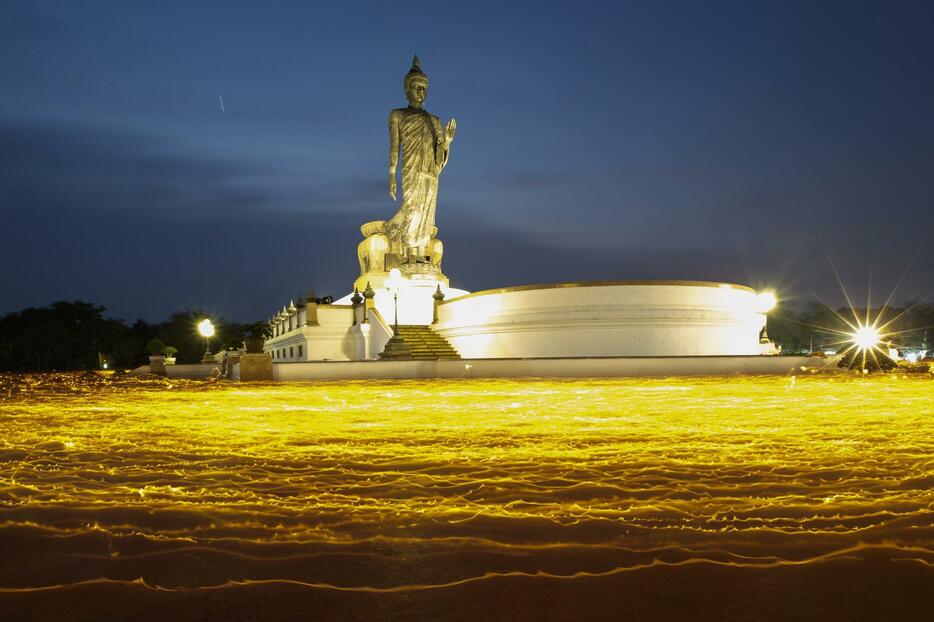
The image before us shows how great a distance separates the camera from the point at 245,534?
11.6 ft

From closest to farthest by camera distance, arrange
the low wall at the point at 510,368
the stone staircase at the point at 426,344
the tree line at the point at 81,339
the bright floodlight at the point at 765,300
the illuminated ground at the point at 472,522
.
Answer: the illuminated ground at the point at 472,522 < the low wall at the point at 510,368 < the stone staircase at the point at 426,344 < the bright floodlight at the point at 765,300 < the tree line at the point at 81,339

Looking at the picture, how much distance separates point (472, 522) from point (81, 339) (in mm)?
62737

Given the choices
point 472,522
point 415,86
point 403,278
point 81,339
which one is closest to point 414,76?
point 415,86

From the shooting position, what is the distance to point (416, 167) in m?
33.9

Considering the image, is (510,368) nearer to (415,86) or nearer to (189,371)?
(189,371)

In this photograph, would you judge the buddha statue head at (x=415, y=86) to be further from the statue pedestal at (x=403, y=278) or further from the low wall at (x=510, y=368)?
the low wall at (x=510, y=368)

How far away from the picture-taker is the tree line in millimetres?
52219

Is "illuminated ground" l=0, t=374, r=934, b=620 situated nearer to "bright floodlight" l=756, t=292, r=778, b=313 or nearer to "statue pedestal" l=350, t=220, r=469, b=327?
"bright floodlight" l=756, t=292, r=778, b=313

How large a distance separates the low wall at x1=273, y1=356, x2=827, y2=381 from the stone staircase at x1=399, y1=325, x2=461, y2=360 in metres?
4.74

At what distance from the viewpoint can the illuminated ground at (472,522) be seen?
2621 millimetres

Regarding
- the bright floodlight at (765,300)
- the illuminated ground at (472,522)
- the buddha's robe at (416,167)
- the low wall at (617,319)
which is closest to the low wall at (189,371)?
the low wall at (617,319)

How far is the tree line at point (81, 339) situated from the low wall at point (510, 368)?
2680 centimetres

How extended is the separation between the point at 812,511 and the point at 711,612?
5.85 feet

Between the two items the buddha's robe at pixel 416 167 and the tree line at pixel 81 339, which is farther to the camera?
the tree line at pixel 81 339
